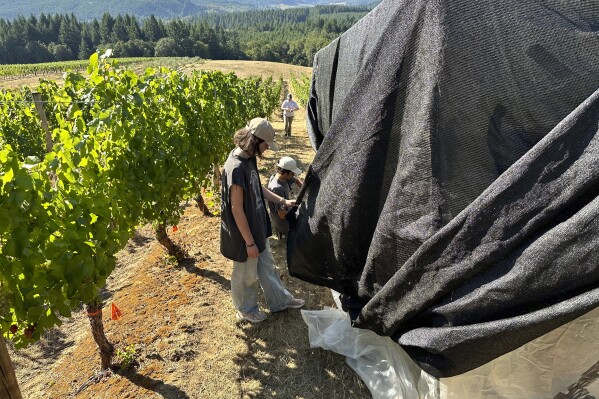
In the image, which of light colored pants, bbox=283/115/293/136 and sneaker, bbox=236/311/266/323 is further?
light colored pants, bbox=283/115/293/136

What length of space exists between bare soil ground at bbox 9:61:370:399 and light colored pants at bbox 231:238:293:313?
15 centimetres

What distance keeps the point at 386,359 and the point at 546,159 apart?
5.71 feet

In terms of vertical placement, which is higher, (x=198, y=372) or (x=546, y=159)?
(x=546, y=159)

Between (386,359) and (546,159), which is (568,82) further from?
(386,359)

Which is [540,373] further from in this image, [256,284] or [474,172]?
[256,284]

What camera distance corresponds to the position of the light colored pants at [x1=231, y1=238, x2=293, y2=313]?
342 centimetres

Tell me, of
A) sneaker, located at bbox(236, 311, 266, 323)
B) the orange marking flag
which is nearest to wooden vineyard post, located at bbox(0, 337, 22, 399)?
the orange marking flag

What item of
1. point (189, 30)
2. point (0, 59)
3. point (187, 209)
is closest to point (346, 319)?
point (187, 209)

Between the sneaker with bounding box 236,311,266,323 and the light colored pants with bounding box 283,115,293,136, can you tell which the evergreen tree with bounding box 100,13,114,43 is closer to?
the light colored pants with bounding box 283,115,293,136

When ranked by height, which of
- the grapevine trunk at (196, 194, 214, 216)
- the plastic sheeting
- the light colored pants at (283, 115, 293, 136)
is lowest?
the light colored pants at (283, 115, 293, 136)

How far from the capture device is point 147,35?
84312 millimetres

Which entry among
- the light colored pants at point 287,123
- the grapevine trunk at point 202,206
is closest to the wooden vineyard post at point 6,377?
the grapevine trunk at point 202,206

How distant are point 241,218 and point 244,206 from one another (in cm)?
12

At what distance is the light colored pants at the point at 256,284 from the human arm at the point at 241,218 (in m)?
0.24
